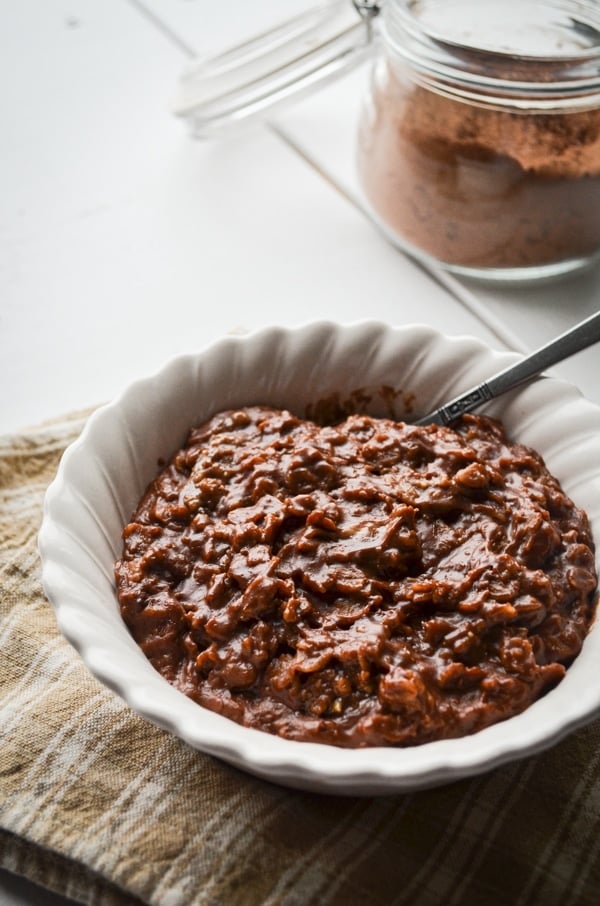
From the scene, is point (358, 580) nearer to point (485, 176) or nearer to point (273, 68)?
point (485, 176)

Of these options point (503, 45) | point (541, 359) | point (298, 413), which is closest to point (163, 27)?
point (503, 45)

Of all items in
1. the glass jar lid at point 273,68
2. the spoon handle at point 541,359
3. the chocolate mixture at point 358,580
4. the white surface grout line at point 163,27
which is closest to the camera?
the chocolate mixture at point 358,580

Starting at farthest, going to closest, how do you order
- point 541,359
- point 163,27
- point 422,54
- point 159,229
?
point 163,27
point 159,229
point 422,54
point 541,359

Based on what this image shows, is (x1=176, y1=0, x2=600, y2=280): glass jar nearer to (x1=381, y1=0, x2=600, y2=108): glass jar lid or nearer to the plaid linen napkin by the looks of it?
(x1=381, y1=0, x2=600, y2=108): glass jar lid

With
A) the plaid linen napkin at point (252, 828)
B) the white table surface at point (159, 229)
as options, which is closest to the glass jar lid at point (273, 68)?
the white table surface at point (159, 229)

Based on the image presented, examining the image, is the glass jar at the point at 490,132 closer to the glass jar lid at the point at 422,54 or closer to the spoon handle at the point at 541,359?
the glass jar lid at the point at 422,54

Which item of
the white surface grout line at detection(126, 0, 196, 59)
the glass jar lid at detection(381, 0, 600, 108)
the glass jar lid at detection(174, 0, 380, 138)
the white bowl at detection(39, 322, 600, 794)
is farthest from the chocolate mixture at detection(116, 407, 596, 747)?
the white surface grout line at detection(126, 0, 196, 59)

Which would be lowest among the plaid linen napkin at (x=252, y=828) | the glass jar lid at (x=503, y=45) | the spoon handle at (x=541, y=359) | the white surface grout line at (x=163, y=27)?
the plaid linen napkin at (x=252, y=828)
